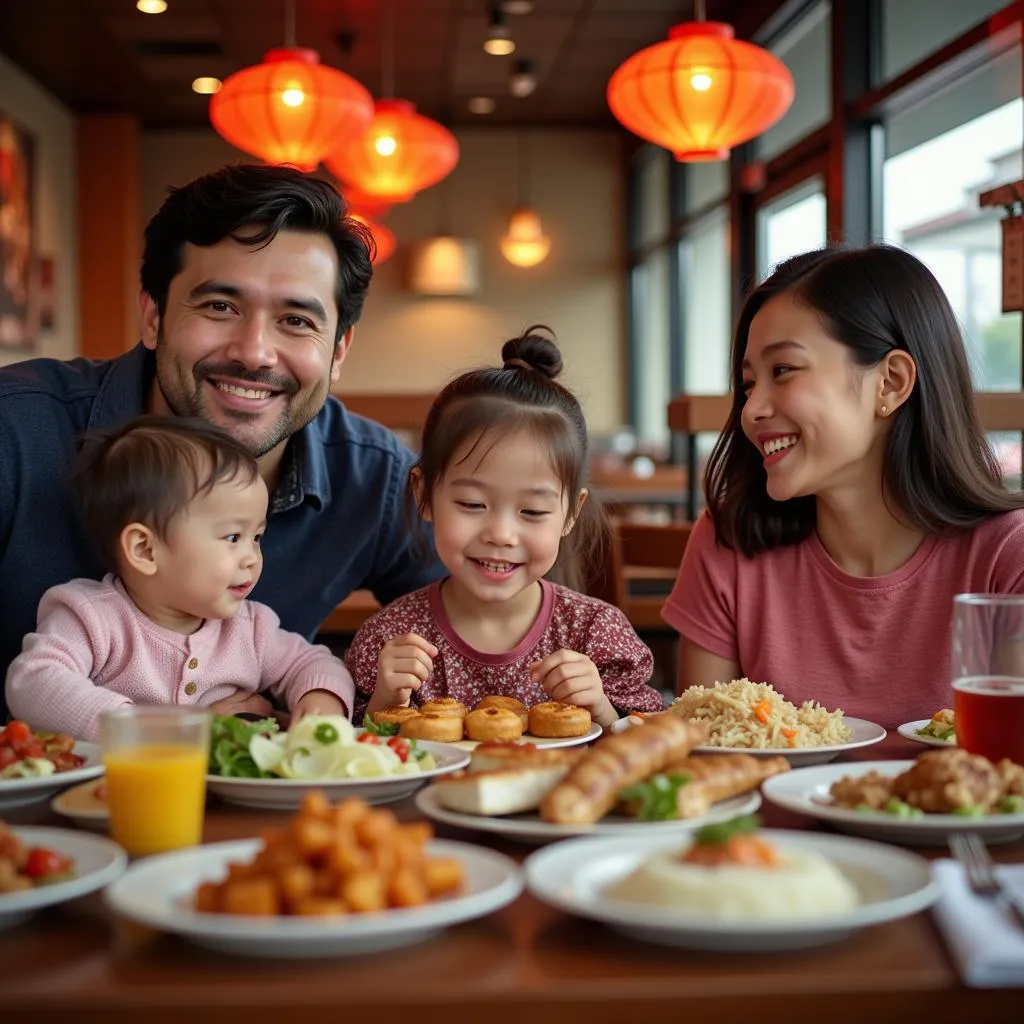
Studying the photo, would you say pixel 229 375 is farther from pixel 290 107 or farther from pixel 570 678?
pixel 290 107

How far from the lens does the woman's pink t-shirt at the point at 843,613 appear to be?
2059 mm

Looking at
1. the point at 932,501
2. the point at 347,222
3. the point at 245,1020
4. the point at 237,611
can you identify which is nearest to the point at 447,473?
the point at 237,611

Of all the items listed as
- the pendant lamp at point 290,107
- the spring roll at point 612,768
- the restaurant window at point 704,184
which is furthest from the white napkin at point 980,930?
the restaurant window at point 704,184

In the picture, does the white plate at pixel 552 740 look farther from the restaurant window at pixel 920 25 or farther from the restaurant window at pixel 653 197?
the restaurant window at pixel 653 197

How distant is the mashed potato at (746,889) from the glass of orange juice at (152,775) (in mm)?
380

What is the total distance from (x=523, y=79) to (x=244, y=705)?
28.6 feet

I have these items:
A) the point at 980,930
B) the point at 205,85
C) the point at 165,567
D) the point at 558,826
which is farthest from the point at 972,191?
the point at 205,85

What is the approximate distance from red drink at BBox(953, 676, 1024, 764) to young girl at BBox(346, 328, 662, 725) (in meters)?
0.74

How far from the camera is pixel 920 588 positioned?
2090 millimetres

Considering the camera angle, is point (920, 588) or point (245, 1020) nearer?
point (245, 1020)

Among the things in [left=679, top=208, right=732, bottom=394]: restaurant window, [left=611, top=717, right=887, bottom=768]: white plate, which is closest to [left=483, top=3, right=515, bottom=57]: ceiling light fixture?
[left=679, top=208, right=732, bottom=394]: restaurant window

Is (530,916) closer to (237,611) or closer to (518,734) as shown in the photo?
(518,734)

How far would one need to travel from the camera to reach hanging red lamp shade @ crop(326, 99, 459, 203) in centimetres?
725

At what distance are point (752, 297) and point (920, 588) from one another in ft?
1.77
